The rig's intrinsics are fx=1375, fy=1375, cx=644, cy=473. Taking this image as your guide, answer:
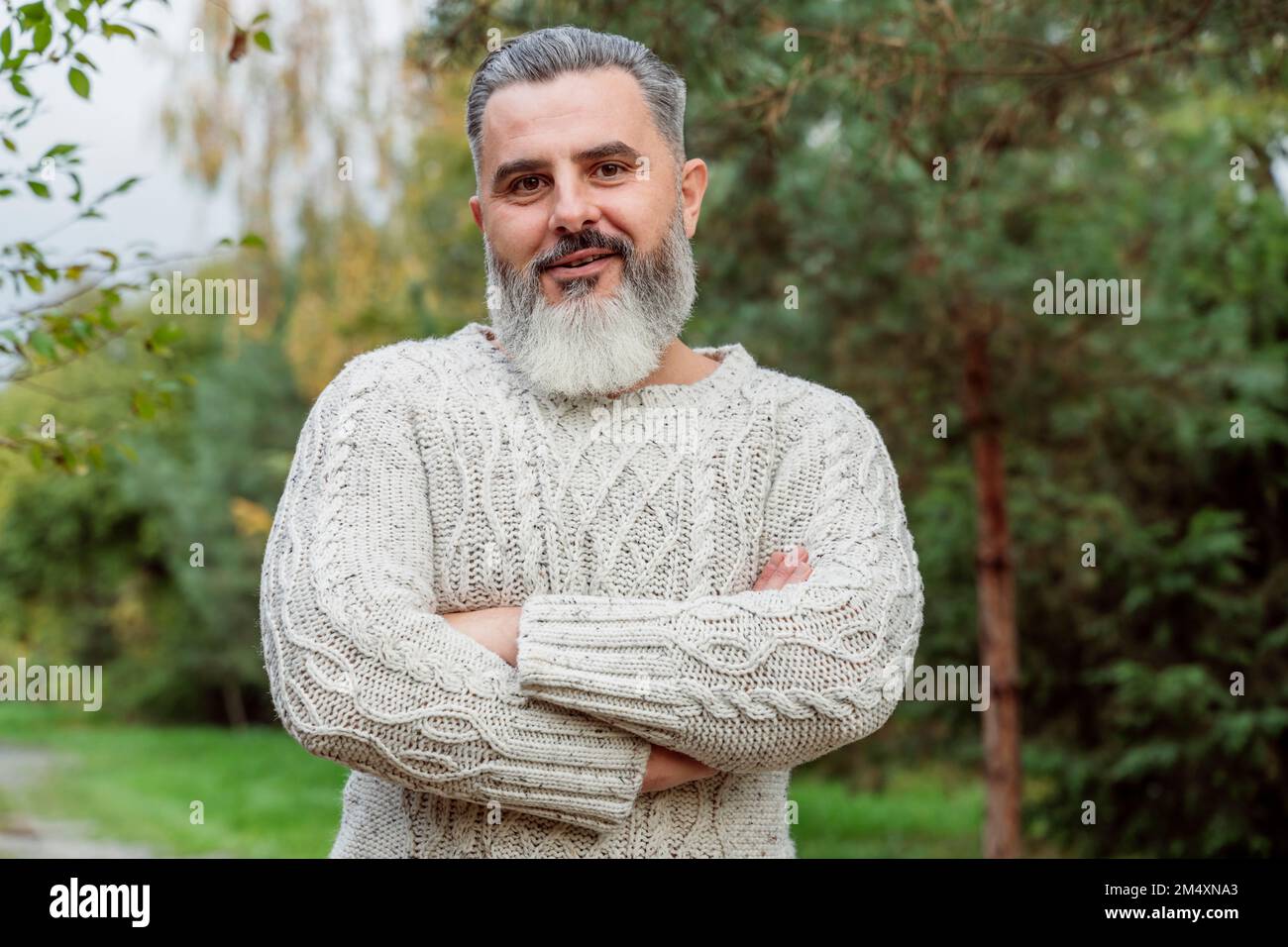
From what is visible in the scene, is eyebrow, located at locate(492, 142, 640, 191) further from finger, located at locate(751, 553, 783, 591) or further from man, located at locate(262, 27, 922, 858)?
finger, located at locate(751, 553, 783, 591)

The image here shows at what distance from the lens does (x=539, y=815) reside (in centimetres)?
208

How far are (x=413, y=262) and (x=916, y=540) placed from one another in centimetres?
358

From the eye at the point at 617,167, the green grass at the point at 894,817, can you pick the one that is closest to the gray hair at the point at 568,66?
the eye at the point at 617,167

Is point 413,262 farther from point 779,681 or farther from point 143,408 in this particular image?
point 779,681

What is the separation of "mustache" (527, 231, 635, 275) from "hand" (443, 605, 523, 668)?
57cm

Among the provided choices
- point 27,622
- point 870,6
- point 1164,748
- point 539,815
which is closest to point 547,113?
point 539,815

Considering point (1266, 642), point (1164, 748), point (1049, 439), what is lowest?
point (1164, 748)

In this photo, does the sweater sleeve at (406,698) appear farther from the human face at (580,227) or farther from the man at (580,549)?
the human face at (580,227)

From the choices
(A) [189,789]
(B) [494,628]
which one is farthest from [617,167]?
(A) [189,789]

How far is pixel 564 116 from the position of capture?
7.22ft

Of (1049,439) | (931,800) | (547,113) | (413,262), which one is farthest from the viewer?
(931,800)

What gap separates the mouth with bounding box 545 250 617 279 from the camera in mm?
2266

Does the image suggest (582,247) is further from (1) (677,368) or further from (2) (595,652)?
(2) (595,652)

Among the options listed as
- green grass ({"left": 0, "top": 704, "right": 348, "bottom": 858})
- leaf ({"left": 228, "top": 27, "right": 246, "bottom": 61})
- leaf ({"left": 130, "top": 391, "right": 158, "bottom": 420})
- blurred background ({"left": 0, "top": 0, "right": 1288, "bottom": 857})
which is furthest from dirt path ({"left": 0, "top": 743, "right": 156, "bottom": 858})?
leaf ({"left": 228, "top": 27, "right": 246, "bottom": 61})
